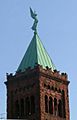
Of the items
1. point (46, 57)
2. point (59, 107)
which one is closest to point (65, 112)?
point (59, 107)

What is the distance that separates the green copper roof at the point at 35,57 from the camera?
138 m

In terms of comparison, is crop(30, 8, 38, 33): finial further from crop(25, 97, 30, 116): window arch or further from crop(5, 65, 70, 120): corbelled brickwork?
crop(25, 97, 30, 116): window arch

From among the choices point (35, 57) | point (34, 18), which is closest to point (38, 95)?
point (35, 57)

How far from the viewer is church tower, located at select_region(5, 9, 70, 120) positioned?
443ft

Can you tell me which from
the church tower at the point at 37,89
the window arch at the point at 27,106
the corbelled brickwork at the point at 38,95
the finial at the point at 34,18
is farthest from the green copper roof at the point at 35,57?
the window arch at the point at 27,106

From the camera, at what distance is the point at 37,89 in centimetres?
13512

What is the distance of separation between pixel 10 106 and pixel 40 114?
766 centimetres

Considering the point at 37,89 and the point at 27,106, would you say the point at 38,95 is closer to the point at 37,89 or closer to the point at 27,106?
the point at 37,89

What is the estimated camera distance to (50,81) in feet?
451

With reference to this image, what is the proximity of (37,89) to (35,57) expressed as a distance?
20.5ft

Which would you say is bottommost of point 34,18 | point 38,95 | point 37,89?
point 38,95

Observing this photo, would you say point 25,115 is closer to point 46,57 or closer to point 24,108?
point 24,108

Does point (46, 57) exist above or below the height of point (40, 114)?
above

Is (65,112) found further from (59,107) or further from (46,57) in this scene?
(46,57)
